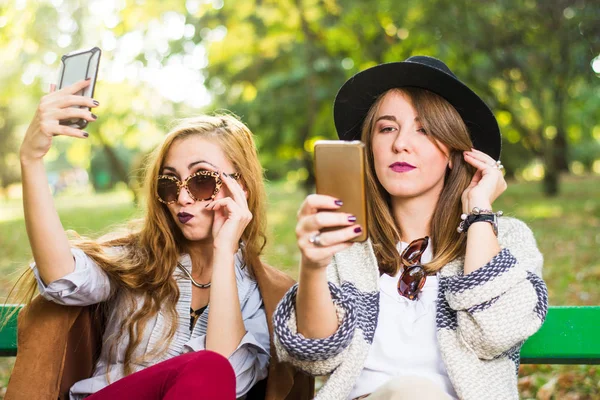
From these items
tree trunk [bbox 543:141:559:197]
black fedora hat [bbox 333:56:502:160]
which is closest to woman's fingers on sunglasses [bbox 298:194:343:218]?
black fedora hat [bbox 333:56:502:160]

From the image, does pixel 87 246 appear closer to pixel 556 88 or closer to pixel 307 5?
pixel 307 5

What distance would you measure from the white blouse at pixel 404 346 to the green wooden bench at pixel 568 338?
1.75 ft

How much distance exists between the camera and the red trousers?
7.57 feet

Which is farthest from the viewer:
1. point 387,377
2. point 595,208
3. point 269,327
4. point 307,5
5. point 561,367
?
point 595,208

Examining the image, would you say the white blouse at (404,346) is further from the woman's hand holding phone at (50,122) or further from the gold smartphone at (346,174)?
the woman's hand holding phone at (50,122)

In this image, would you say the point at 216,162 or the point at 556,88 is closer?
the point at 216,162

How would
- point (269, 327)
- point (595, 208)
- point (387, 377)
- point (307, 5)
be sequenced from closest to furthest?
point (387, 377), point (269, 327), point (307, 5), point (595, 208)

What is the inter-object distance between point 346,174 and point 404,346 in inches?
35.3

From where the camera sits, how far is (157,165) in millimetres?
3074

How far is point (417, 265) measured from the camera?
2.83 metres

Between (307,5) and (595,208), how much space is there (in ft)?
25.7

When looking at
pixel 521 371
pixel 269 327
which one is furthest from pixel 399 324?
pixel 521 371

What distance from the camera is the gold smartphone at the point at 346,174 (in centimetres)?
213

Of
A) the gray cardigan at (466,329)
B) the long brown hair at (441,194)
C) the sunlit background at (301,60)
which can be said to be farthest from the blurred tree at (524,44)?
the gray cardigan at (466,329)
